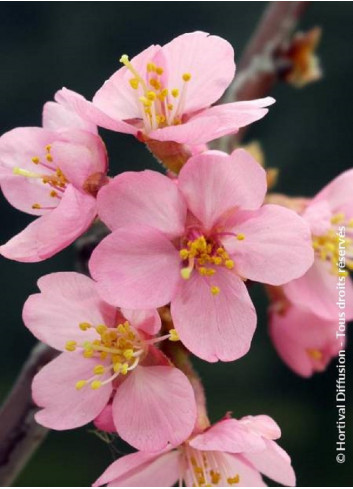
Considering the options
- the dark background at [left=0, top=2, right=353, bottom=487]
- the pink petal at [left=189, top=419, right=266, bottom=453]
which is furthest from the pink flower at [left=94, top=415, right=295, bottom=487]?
the dark background at [left=0, top=2, right=353, bottom=487]

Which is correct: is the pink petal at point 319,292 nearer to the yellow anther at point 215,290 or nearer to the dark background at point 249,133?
the yellow anther at point 215,290

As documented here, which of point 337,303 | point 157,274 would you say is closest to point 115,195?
point 157,274

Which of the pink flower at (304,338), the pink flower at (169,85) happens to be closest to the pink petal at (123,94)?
the pink flower at (169,85)

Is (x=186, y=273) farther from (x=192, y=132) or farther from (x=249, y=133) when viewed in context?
(x=249, y=133)

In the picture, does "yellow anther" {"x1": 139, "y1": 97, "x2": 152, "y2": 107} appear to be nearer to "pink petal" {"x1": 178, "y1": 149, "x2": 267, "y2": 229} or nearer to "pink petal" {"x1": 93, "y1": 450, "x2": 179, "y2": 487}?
"pink petal" {"x1": 178, "y1": 149, "x2": 267, "y2": 229}

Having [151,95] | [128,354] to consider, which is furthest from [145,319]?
[151,95]

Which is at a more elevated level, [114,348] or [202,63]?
[202,63]
